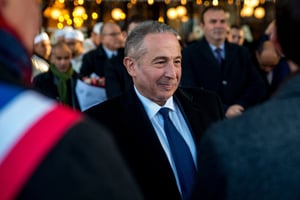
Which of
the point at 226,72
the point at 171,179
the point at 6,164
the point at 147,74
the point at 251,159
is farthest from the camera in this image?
the point at 226,72

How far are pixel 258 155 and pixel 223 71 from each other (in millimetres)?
4553

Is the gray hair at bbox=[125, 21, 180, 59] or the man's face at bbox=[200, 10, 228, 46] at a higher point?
the gray hair at bbox=[125, 21, 180, 59]

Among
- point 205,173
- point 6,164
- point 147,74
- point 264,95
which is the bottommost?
point 264,95

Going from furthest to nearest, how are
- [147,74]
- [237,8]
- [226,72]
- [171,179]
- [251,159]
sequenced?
[237,8] → [226,72] → [147,74] → [171,179] → [251,159]

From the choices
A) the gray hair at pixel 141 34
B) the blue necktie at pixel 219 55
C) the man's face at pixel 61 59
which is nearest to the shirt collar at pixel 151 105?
the gray hair at pixel 141 34

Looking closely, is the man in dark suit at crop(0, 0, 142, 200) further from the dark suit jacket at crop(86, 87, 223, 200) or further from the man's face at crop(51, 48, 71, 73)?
the man's face at crop(51, 48, 71, 73)

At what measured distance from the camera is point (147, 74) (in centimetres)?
313

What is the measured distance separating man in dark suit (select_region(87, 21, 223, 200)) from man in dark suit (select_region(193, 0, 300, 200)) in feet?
3.66

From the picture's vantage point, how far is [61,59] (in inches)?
279

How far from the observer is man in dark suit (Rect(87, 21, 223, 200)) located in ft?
8.82

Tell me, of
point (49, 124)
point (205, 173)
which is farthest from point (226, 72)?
point (49, 124)

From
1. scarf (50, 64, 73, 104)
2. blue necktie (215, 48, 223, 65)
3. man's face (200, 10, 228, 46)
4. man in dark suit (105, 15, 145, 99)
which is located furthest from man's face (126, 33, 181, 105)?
scarf (50, 64, 73, 104)

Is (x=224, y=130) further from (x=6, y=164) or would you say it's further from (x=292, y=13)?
(x=6, y=164)

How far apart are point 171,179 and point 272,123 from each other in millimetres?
1175
